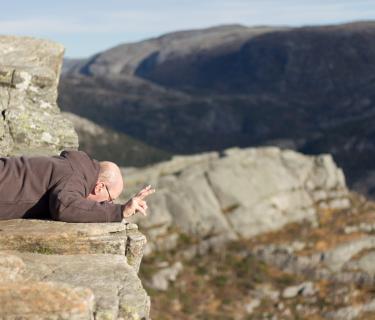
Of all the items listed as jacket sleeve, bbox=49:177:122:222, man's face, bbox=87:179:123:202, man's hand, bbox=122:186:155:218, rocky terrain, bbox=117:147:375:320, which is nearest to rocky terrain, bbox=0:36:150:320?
jacket sleeve, bbox=49:177:122:222

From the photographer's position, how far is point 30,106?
52.2 feet

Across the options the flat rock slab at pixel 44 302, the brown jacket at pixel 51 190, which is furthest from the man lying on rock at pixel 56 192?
the flat rock slab at pixel 44 302

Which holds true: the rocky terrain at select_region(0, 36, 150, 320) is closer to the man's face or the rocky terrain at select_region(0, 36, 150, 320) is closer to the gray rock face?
the gray rock face

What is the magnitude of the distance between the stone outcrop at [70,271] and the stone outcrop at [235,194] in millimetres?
47456

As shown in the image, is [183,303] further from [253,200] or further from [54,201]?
[54,201]

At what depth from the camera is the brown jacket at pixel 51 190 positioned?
394 inches

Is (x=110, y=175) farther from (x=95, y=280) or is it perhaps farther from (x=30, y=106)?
(x=30, y=106)

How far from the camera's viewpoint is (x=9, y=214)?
408 inches

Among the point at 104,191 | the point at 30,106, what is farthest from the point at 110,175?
the point at 30,106

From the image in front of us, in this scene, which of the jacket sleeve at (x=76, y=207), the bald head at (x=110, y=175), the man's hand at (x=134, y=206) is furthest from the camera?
the bald head at (x=110, y=175)

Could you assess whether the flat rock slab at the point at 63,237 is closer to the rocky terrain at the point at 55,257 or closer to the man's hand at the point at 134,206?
the rocky terrain at the point at 55,257

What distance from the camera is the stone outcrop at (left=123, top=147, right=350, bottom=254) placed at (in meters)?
59.2

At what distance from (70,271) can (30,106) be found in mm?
8126

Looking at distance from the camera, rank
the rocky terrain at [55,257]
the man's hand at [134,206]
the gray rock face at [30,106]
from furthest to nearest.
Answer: the gray rock face at [30,106]
the man's hand at [134,206]
the rocky terrain at [55,257]
